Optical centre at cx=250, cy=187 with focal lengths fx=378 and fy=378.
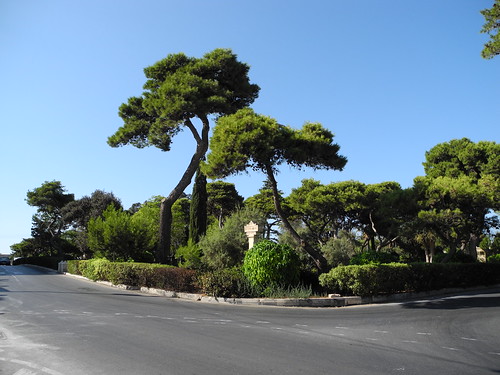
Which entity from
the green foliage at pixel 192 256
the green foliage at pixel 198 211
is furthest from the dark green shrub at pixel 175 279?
the green foliage at pixel 198 211

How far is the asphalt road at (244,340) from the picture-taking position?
17.1ft

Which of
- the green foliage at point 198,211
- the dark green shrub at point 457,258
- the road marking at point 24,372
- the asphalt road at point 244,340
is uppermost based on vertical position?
the green foliage at point 198,211

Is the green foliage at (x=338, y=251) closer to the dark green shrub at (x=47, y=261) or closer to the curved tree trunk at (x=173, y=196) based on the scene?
the curved tree trunk at (x=173, y=196)

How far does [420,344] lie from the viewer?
6.80 meters

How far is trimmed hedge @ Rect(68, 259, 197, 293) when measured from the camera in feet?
49.6

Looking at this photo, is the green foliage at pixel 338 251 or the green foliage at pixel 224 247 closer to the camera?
the green foliage at pixel 224 247

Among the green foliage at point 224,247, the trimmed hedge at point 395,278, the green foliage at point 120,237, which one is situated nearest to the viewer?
the trimmed hedge at point 395,278

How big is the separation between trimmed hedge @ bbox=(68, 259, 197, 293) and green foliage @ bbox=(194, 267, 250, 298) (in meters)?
1.37

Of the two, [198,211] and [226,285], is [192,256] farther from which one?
[198,211]

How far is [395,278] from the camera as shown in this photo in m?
14.4

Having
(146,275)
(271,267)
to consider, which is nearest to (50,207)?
(146,275)

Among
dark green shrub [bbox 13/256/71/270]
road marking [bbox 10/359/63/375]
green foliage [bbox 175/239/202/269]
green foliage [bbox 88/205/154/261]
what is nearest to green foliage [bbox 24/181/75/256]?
dark green shrub [bbox 13/256/71/270]

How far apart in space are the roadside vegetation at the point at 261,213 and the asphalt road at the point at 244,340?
289 cm

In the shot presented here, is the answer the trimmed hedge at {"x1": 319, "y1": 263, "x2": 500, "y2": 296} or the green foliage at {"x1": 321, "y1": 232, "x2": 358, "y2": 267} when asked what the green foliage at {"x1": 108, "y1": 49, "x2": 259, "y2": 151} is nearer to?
the green foliage at {"x1": 321, "y1": 232, "x2": 358, "y2": 267}
